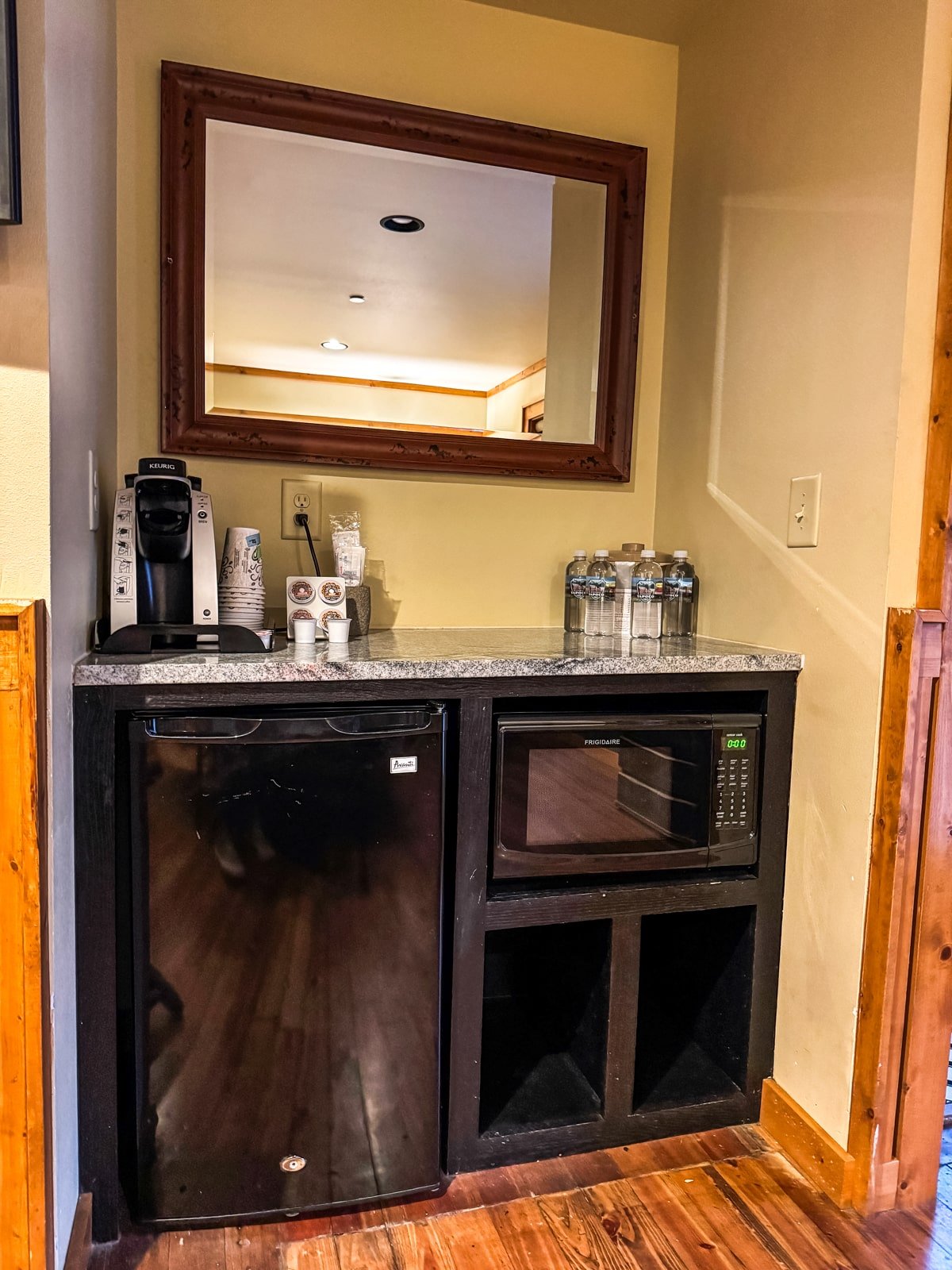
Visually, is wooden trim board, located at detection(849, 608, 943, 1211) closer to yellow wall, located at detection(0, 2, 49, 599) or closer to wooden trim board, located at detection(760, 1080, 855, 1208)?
wooden trim board, located at detection(760, 1080, 855, 1208)

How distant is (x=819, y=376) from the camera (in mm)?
1622

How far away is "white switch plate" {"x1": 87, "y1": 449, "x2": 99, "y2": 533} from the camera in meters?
1.46

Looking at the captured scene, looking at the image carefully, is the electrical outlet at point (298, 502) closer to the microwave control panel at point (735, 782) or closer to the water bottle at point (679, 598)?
the water bottle at point (679, 598)

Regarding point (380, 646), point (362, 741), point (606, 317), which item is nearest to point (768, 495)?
A: point (606, 317)

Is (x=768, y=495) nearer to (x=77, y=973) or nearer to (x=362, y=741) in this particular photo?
(x=362, y=741)

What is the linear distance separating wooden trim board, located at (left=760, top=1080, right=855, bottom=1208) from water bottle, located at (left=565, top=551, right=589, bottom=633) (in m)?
1.06

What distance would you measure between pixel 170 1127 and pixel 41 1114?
0.99 ft

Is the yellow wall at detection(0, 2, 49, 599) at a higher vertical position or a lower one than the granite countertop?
higher

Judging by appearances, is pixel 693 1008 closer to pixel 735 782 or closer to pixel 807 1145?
pixel 807 1145

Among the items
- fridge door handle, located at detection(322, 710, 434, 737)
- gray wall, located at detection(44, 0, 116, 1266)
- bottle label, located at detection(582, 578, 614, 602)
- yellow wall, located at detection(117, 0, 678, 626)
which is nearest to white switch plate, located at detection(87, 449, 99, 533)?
gray wall, located at detection(44, 0, 116, 1266)

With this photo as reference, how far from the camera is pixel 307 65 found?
73.9 inches

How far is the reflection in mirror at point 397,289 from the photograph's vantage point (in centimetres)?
186

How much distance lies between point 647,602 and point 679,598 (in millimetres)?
138

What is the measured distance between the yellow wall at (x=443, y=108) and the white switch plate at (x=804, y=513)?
22.6 inches
